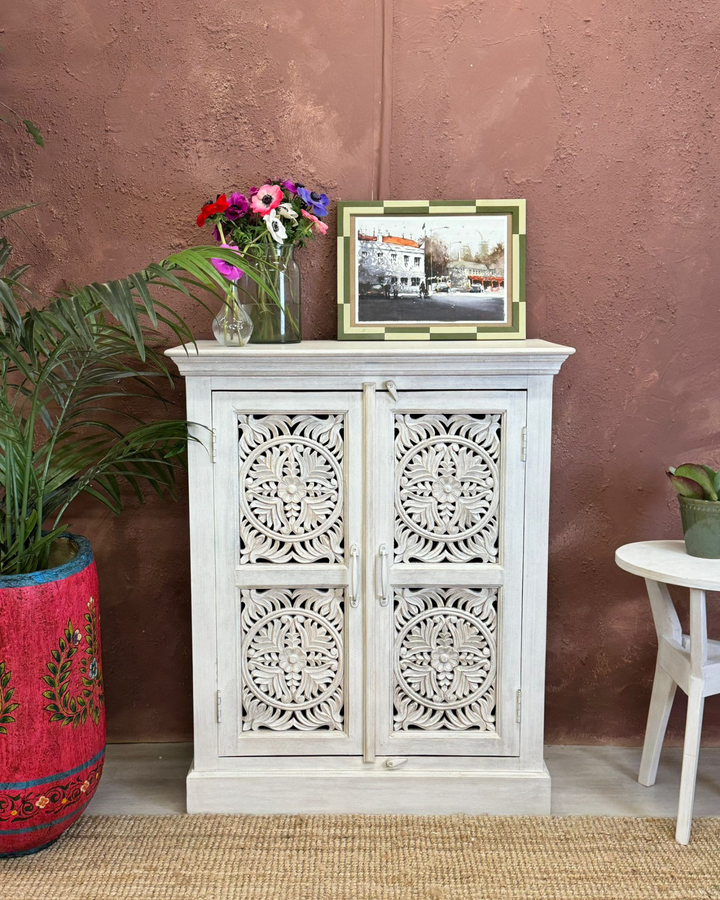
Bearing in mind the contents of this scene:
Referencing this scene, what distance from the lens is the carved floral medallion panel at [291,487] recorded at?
87.0 inches

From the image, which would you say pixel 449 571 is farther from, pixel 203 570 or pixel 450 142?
pixel 450 142

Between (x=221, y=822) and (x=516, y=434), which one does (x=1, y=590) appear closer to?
(x=221, y=822)

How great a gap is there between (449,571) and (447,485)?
0.23 meters

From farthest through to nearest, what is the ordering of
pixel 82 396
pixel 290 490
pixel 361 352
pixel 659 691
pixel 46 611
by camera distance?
pixel 82 396 < pixel 659 691 < pixel 290 490 < pixel 361 352 < pixel 46 611

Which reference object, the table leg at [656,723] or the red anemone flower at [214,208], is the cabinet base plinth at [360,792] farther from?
the red anemone flower at [214,208]

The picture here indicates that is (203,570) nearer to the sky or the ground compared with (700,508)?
nearer to the ground

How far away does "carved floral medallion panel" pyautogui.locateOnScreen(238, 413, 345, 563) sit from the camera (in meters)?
2.21

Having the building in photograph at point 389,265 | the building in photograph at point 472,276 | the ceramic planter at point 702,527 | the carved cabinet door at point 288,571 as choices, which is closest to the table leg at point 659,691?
the ceramic planter at point 702,527

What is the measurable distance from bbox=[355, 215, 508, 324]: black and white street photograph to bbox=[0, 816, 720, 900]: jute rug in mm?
1389

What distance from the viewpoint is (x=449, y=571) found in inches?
88.5

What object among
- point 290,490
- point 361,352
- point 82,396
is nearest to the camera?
point 361,352

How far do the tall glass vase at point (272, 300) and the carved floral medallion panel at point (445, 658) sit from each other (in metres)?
0.76

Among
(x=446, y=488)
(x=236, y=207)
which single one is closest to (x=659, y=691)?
(x=446, y=488)

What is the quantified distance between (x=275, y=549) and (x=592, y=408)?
3.46 feet
